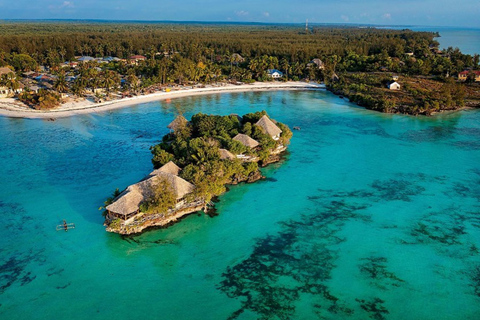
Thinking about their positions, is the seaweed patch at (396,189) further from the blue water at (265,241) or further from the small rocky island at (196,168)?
the small rocky island at (196,168)

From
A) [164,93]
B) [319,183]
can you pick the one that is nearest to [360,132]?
[319,183]

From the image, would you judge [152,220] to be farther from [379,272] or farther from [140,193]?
[379,272]

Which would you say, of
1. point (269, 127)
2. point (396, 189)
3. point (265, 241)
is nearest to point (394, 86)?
point (269, 127)

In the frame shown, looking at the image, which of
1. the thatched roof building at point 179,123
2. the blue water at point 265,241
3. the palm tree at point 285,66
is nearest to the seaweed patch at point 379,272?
the blue water at point 265,241

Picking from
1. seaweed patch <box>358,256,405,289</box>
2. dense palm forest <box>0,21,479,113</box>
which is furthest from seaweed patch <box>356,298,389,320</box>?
dense palm forest <box>0,21,479,113</box>

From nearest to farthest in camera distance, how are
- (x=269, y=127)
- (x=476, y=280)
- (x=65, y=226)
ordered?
1. (x=476, y=280)
2. (x=65, y=226)
3. (x=269, y=127)

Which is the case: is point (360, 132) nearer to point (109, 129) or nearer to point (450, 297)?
point (450, 297)
